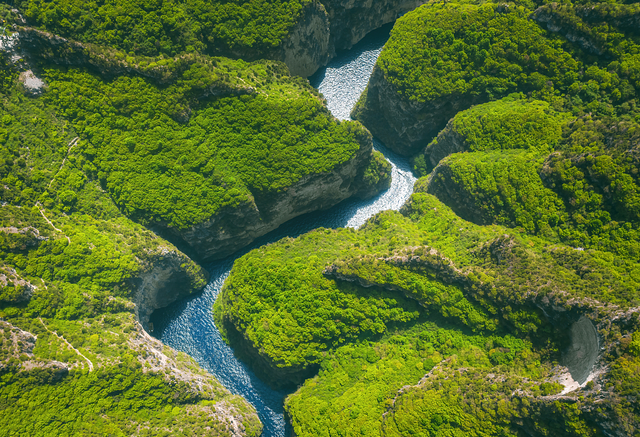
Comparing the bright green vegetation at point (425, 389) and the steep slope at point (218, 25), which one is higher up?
the steep slope at point (218, 25)

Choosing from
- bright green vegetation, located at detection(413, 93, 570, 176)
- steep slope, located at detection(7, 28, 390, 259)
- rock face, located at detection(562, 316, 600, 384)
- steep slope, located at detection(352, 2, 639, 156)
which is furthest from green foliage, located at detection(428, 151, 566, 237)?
steep slope, located at detection(7, 28, 390, 259)

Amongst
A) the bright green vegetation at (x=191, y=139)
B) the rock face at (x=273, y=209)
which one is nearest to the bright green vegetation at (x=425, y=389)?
the rock face at (x=273, y=209)

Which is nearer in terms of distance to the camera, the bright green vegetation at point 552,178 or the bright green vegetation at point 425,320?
the bright green vegetation at point 425,320

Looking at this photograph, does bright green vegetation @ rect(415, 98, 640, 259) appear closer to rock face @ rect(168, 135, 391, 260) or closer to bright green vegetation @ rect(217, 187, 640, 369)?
bright green vegetation @ rect(217, 187, 640, 369)

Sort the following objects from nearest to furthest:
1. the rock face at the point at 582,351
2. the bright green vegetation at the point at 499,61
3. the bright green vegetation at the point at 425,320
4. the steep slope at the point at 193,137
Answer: the rock face at the point at 582,351, the bright green vegetation at the point at 425,320, the bright green vegetation at the point at 499,61, the steep slope at the point at 193,137

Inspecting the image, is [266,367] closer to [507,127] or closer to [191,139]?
[191,139]

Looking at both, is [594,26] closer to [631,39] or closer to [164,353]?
[631,39]

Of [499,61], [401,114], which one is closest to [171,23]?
[401,114]

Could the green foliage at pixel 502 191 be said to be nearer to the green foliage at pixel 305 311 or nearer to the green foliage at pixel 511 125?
the green foliage at pixel 511 125
